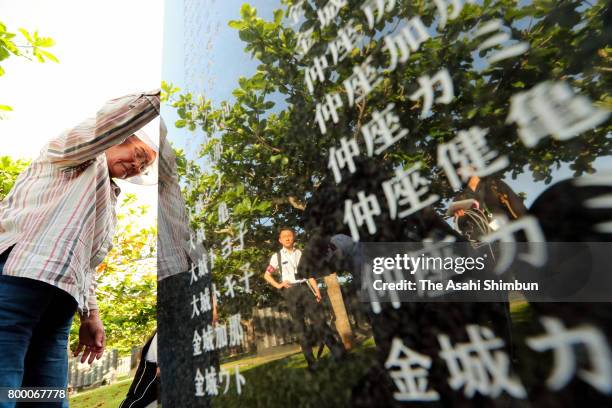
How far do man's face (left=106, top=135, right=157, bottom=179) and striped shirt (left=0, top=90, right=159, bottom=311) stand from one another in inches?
4.3

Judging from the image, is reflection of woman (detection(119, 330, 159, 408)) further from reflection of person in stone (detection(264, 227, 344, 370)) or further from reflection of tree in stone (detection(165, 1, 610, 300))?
reflection of person in stone (detection(264, 227, 344, 370))

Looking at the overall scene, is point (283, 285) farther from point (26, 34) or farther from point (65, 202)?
point (26, 34)

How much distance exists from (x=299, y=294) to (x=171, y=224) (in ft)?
3.00

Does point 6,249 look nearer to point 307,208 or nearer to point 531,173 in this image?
point 307,208

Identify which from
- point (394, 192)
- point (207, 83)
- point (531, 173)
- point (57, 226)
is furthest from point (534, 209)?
point (57, 226)

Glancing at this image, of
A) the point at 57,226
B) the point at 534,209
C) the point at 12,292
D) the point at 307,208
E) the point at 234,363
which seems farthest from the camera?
the point at 57,226

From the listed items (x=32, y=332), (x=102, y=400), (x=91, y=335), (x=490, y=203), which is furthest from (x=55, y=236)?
(x=102, y=400)

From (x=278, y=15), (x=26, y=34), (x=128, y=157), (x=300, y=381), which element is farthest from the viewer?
(x=26, y=34)

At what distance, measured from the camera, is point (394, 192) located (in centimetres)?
62

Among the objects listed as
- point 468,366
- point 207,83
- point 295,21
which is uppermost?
point 207,83

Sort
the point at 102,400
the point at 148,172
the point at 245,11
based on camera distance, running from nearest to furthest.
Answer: the point at 245,11 < the point at 148,172 < the point at 102,400

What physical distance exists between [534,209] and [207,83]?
1.09 meters

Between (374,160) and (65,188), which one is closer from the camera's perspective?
(374,160)

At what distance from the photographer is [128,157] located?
5.13 ft
